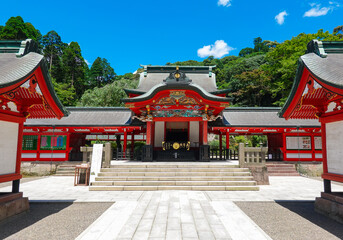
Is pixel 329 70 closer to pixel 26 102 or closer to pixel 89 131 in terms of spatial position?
pixel 26 102

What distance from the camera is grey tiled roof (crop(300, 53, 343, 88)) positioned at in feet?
14.4

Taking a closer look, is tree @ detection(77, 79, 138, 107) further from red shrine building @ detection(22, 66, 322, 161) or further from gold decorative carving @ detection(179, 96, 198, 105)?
gold decorative carving @ detection(179, 96, 198, 105)

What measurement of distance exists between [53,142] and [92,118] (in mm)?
3770

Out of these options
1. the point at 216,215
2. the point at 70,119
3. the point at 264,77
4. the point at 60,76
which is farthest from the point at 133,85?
the point at 216,215

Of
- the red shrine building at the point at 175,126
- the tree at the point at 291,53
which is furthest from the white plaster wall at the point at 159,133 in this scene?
the tree at the point at 291,53

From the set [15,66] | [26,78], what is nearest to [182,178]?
[26,78]

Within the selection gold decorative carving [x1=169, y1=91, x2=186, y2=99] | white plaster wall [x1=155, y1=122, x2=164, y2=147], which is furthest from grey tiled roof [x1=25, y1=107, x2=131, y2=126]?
gold decorative carving [x1=169, y1=91, x2=186, y2=99]

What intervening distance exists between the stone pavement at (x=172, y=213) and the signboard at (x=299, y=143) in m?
7.97

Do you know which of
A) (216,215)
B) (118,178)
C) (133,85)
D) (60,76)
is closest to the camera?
(216,215)

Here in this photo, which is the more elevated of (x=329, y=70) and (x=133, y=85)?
(x=133, y=85)

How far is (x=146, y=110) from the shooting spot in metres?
13.7

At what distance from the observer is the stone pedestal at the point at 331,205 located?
5.22m

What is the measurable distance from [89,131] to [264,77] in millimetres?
31236

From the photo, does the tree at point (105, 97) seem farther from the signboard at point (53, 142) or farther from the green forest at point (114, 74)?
the signboard at point (53, 142)
